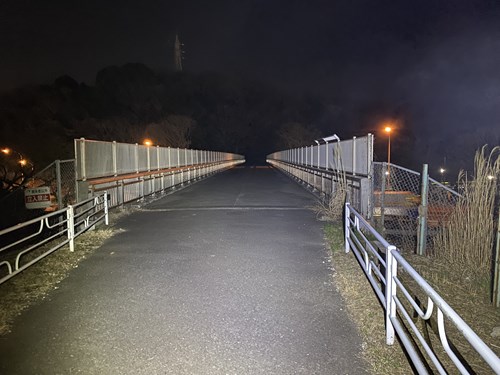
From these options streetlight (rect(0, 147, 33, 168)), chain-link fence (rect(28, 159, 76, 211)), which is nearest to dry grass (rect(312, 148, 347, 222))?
chain-link fence (rect(28, 159, 76, 211))

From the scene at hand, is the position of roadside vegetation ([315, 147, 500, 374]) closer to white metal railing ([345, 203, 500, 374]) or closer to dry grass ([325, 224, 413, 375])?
dry grass ([325, 224, 413, 375])

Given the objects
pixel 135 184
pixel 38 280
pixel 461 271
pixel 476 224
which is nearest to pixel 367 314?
pixel 461 271

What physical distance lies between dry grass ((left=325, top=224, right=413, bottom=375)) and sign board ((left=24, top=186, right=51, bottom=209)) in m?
6.40

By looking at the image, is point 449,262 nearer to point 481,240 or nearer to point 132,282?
point 481,240

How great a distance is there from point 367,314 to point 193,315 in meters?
2.11

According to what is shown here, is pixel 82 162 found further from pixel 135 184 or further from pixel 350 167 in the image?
pixel 350 167

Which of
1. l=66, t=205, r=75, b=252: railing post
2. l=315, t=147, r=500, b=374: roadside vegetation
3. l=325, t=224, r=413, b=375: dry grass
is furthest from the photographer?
l=66, t=205, r=75, b=252: railing post

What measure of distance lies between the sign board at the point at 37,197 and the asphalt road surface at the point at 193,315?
1.80 meters

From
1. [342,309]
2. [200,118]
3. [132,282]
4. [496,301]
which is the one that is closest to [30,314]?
[132,282]

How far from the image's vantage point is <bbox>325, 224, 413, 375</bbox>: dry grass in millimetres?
3539

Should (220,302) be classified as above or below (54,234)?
below

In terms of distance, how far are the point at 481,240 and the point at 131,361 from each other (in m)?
5.58

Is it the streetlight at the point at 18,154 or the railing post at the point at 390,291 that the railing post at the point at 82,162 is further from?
the streetlight at the point at 18,154

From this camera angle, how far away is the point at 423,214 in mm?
7160
